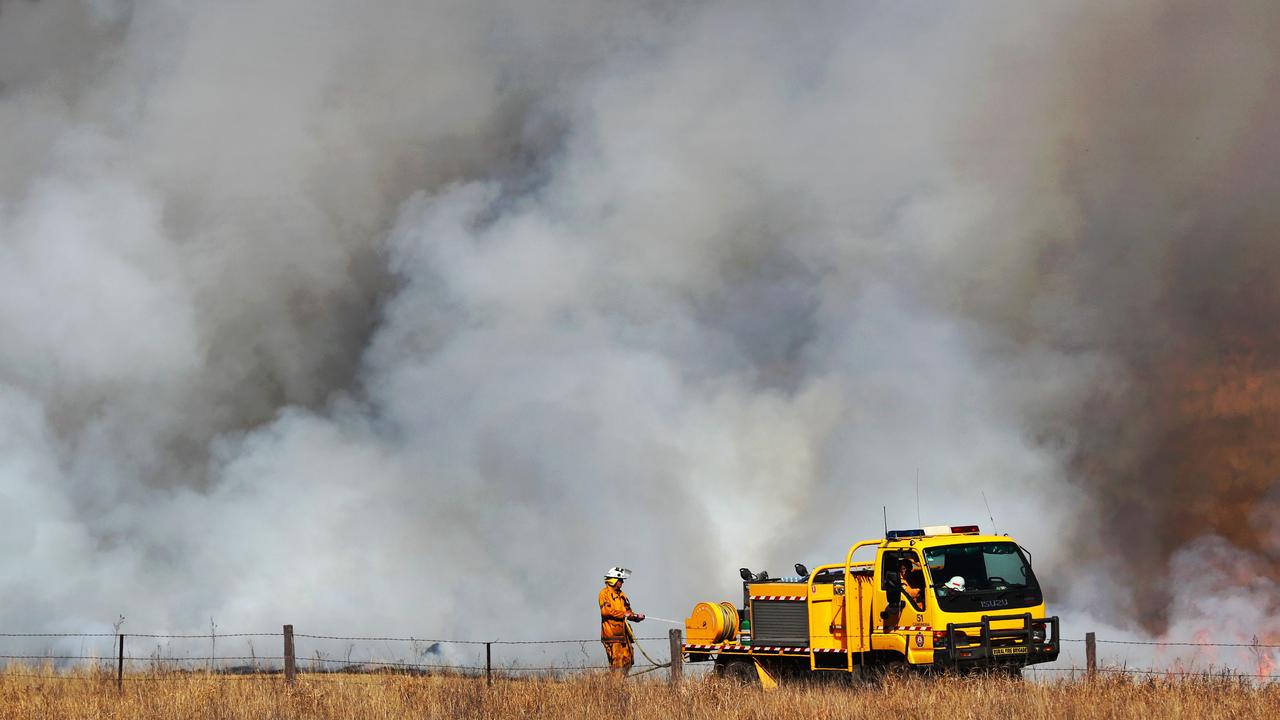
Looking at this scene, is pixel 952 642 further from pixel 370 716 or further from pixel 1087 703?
pixel 370 716

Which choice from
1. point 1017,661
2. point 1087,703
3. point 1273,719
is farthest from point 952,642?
point 1273,719

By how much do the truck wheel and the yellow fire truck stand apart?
0.06ft

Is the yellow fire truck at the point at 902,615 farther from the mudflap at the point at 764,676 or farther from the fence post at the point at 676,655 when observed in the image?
the fence post at the point at 676,655

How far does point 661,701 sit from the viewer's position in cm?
1562

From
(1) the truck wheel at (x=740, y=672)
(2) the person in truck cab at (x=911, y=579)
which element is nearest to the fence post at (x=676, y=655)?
(1) the truck wheel at (x=740, y=672)

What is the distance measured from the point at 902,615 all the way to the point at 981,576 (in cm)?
122

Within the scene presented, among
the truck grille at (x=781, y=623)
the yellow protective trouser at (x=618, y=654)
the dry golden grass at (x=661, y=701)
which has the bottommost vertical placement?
the dry golden grass at (x=661, y=701)

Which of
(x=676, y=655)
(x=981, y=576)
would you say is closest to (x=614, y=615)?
(x=676, y=655)

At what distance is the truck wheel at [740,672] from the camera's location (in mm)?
18750

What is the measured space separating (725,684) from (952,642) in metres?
3.07

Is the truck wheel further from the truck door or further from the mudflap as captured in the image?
the truck door

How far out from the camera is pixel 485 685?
706 inches

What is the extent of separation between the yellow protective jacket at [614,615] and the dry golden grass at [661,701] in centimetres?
129

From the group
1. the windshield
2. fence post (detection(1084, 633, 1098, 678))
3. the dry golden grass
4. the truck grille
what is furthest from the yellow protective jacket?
fence post (detection(1084, 633, 1098, 678))
